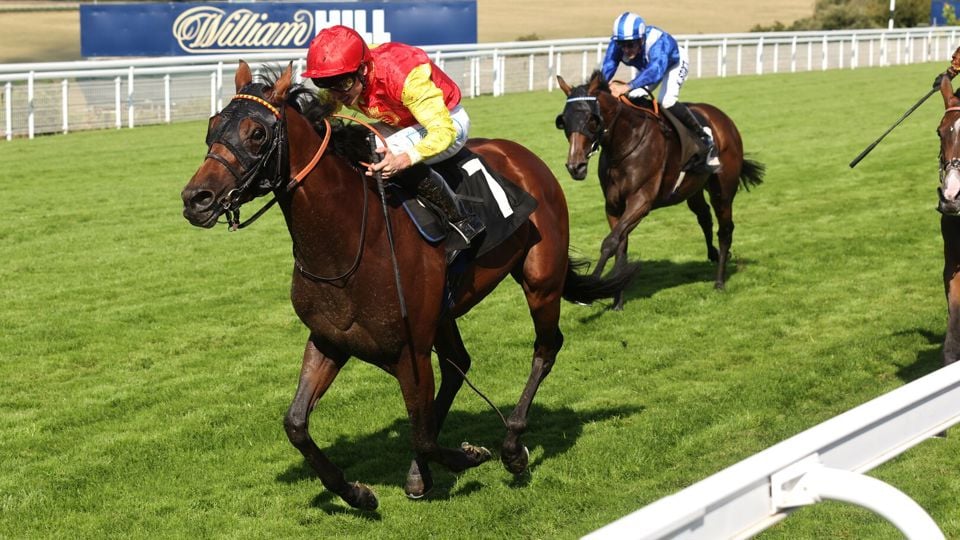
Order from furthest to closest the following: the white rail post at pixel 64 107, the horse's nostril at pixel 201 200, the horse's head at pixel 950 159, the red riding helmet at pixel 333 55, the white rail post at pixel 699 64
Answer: the white rail post at pixel 699 64
the white rail post at pixel 64 107
the horse's head at pixel 950 159
the red riding helmet at pixel 333 55
the horse's nostril at pixel 201 200

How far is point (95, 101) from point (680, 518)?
1659 cm

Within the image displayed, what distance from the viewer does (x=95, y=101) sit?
17484mm

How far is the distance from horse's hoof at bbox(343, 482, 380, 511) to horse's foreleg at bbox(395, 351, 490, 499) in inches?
6.4

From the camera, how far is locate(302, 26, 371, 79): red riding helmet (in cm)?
416

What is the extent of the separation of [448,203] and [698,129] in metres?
4.69

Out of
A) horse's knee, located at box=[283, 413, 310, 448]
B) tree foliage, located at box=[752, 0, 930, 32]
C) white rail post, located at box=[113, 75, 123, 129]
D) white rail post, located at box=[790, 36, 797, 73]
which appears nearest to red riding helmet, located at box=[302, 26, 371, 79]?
horse's knee, located at box=[283, 413, 310, 448]

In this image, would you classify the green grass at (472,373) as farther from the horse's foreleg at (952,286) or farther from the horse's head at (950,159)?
the horse's head at (950,159)

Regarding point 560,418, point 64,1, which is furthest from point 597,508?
point 64,1

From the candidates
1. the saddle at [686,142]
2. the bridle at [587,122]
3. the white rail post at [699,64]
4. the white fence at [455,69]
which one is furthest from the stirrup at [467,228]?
the white rail post at [699,64]

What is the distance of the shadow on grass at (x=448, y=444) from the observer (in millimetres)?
4922

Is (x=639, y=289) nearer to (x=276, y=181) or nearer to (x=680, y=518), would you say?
(x=276, y=181)

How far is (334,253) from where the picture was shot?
4.18m

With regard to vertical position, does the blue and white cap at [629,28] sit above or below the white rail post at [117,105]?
above

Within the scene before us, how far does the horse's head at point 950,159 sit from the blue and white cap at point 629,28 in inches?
128
